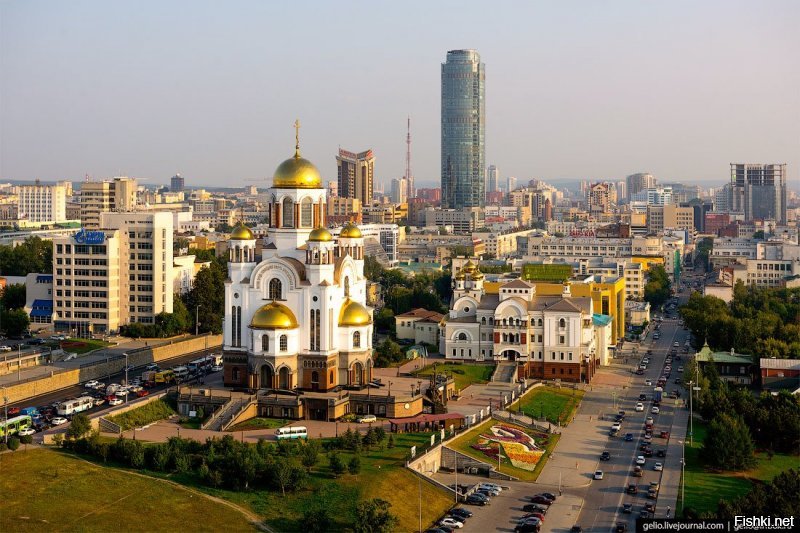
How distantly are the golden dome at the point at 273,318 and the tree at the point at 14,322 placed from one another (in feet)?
67.4

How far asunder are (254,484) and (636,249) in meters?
82.0

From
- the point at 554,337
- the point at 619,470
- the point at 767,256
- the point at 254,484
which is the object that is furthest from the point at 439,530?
the point at 767,256

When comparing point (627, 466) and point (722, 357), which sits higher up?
point (722, 357)

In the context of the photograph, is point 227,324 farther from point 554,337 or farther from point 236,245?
point 554,337

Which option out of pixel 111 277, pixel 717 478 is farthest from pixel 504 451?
pixel 111 277

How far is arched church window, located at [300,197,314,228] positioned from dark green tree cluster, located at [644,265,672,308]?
1765 inches

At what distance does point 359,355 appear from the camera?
1946 inches

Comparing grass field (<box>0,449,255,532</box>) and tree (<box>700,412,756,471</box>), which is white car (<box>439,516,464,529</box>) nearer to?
grass field (<box>0,449,255,532</box>)

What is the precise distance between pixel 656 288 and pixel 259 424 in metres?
52.0

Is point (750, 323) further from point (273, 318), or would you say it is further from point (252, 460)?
point (252, 460)

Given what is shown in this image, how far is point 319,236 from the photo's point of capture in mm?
49062

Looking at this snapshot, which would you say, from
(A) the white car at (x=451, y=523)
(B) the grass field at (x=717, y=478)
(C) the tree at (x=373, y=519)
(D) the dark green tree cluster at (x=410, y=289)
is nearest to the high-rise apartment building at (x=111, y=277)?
(D) the dark green tree cluster at (x=410, y=289)

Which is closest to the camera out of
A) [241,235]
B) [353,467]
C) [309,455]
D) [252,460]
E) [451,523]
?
[451,523]

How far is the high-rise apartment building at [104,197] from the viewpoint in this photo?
10681cm
